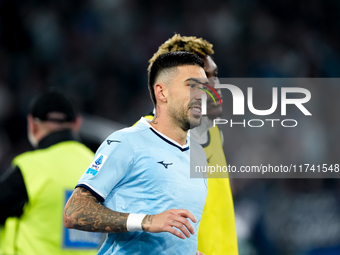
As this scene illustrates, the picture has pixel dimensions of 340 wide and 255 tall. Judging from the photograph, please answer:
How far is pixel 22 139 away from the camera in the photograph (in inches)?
309

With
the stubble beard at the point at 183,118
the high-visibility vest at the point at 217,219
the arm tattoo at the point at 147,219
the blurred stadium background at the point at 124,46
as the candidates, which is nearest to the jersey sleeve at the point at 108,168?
the arm tattoo at the point at 147,219

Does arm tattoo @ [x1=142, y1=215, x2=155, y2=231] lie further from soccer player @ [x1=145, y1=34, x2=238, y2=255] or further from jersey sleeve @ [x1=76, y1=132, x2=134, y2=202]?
soccer player @ [x1=145, y1=34, x2=238, y2=255]

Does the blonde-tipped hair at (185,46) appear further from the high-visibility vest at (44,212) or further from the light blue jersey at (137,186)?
the high-visibility vest at (44,212)

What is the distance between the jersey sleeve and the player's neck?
261 millimetres

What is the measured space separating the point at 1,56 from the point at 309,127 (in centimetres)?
603

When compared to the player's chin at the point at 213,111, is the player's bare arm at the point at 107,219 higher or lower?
lower

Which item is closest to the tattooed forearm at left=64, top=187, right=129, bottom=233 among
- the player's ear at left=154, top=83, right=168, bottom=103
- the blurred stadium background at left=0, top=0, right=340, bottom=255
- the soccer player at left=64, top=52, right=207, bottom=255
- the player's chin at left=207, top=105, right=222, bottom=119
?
the soccer player at left=64, top=52, right=207, bottom=255

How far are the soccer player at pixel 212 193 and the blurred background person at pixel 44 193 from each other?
111 centimetres

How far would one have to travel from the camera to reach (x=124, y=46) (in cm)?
907

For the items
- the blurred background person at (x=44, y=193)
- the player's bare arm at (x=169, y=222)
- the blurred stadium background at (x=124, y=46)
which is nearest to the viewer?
the player's bare arm at (x=169, y=222)

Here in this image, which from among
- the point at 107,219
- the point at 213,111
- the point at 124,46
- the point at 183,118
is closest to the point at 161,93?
the point at 183,118

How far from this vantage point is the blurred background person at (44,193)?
3025 millimetres

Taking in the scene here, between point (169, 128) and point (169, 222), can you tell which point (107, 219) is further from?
point (169, 128)

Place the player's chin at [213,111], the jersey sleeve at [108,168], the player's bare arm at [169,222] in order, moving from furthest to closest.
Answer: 1. the player's chin at [213,111]
2. the jersey sleeve at [108,168]
3. the player's bare arm at [169,222]
